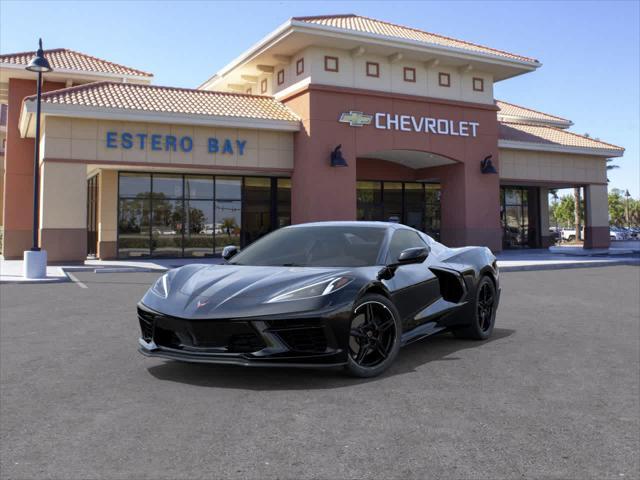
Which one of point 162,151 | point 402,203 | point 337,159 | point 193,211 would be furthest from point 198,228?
point 402,203

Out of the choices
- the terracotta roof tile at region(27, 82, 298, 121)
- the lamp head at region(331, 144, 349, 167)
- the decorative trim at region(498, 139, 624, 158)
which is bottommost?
the lamp head at region(331, 144, 349, 167)

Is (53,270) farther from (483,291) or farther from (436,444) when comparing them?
(436,444)

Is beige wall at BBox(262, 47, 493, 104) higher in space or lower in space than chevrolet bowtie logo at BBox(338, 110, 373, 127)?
higher

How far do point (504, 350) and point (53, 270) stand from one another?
14.5m

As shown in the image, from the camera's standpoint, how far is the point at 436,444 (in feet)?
10.5

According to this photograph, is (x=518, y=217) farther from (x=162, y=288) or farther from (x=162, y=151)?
(x=162, y=288)

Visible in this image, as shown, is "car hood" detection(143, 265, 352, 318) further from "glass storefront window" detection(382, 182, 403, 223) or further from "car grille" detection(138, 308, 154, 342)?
"glass storefront window" detection(382, 182, 403, 223)

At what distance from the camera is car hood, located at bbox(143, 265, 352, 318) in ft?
13.6

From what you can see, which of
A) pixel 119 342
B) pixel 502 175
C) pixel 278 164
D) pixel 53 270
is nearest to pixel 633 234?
pixel 502 175

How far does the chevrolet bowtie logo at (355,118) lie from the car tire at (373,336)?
17764mm

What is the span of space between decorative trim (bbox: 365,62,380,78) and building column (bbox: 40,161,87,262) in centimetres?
1120

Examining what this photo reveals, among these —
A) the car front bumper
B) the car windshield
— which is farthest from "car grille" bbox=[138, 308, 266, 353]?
the car windshield

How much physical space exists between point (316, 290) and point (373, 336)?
67 cm

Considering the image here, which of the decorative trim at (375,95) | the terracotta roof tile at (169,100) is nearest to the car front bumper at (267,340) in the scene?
the terracotta roof tile at (169,100)
